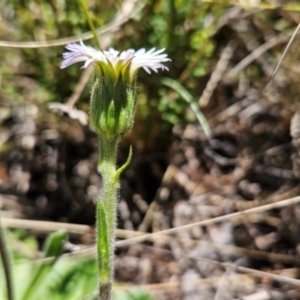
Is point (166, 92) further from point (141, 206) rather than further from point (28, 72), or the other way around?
point (28, 72)

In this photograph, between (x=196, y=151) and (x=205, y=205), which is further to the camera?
(x=196, y=151)

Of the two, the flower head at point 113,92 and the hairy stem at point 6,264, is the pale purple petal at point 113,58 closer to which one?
the flower head at point 113,92

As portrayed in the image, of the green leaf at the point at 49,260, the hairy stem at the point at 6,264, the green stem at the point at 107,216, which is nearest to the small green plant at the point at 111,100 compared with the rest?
the green stem at the point at 107,216

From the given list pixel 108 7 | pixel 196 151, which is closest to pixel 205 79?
pixel 196 151

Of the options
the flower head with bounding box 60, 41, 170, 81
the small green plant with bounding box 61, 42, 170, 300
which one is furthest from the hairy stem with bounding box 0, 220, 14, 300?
the flower head with bounding box 60, 41, 170, 81

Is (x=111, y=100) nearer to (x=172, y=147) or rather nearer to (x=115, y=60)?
(x=115, y=60)

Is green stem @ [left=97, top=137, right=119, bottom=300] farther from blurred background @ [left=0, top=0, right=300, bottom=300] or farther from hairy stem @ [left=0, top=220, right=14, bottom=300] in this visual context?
blurred background @ [left=0, top=0, right=300, bottom=300]
